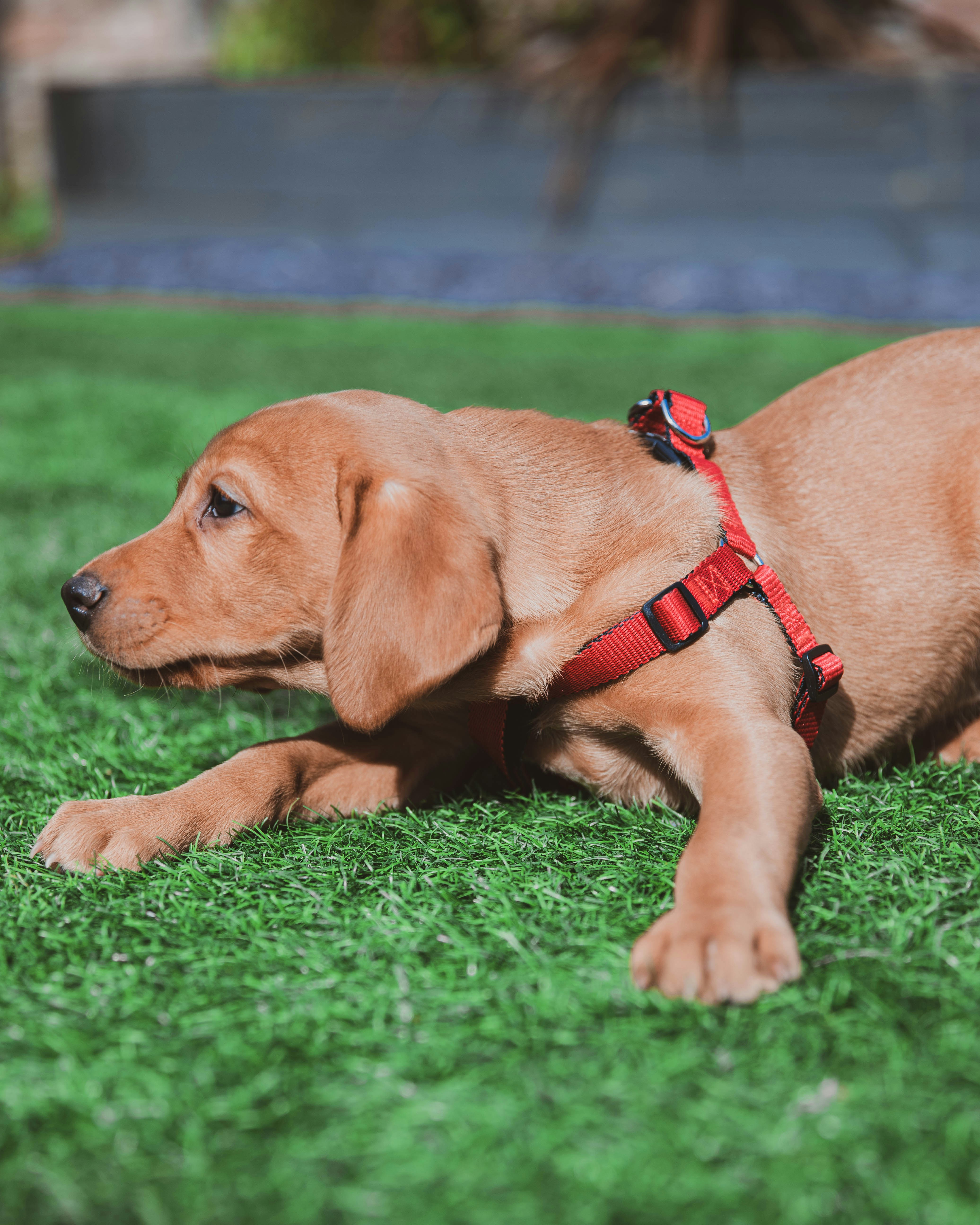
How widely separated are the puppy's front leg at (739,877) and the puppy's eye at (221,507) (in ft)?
3.58

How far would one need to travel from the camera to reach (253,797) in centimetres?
246

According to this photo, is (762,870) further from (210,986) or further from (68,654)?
(68,654)

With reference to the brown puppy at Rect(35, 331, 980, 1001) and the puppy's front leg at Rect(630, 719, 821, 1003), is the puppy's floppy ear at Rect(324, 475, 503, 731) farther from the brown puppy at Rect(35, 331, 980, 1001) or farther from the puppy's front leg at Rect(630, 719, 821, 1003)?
the puppy's front leg at Rect(630, 719, 821, 1003)

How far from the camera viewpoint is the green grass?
54.7 inches

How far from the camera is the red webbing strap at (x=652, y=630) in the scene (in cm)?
231

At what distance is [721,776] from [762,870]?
0.26 metres

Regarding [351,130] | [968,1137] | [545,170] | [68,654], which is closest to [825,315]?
[545,170]

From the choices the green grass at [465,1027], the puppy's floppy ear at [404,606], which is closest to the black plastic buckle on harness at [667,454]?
the puppy's floppy ear at [404,606]

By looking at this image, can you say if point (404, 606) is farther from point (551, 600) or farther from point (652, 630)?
point (652, 630)

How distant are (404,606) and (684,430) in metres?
0.91

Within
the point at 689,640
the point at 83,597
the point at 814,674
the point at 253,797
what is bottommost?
the point at 253,797

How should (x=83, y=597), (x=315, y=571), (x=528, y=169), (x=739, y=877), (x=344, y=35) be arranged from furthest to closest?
(x=344, y=35), (x=528, y=169), (x=83, y=597), (x=315, y=571), (x=739, y=877)

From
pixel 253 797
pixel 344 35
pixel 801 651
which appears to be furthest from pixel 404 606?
pixel 344 35

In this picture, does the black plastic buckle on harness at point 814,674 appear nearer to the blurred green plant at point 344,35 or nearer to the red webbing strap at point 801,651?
the red webbing strap at point 801,651
